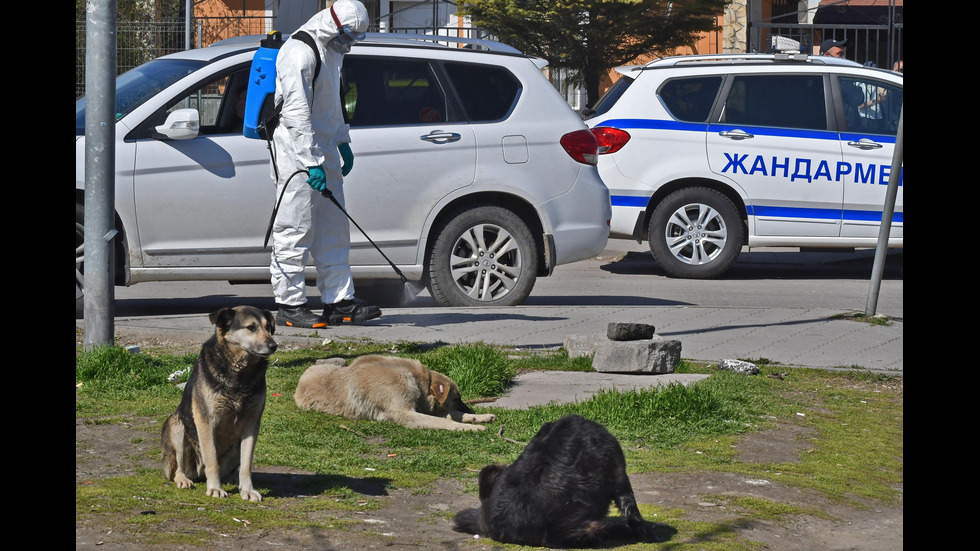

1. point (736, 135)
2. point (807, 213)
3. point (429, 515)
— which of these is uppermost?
point (736, 135)

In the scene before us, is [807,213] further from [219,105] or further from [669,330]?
[219,105]

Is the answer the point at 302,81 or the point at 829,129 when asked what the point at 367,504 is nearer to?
the point at 302,81

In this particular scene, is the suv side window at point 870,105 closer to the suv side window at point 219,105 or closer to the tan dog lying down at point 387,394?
the suv side window at point 219,105

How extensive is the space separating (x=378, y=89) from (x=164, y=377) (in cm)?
337

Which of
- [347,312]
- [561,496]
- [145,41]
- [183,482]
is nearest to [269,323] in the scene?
[183,482]

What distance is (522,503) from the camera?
393 cm

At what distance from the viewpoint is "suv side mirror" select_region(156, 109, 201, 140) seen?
8.07 metres

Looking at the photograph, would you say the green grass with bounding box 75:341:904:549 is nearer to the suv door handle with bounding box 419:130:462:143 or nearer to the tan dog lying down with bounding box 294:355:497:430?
the tan dog lying down with bounding box 294:355:497:430

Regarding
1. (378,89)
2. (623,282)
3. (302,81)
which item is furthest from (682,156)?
(302,81)

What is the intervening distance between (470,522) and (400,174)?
198 inches

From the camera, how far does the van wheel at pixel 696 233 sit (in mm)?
11945

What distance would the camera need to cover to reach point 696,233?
12039mm

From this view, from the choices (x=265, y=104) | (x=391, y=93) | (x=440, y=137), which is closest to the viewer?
(x=265, y=104)
